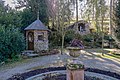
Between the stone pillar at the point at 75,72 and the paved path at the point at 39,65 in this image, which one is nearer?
the stone pillar at the point at 75,72

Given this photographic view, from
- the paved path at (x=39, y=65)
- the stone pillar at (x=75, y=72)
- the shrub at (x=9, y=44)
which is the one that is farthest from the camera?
the shrub at (x=9, y=44)

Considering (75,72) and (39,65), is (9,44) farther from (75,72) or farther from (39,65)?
(75,72)

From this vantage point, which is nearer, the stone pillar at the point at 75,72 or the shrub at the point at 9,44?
the stone pillar at the point at 75,72

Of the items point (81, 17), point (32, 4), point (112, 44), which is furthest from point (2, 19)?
point (81, 17)

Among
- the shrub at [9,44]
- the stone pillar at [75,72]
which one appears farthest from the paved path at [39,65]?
the stone pillar at [75,72]

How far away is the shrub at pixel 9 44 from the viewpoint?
11.4m

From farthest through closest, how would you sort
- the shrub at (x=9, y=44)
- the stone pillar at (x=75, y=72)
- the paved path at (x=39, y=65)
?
the shrub at (x=9, y=44)
the paved path at (x=39, y=65)
the stone pillar at (x=75, y=72)

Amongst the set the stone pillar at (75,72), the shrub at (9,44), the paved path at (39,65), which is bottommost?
the paved path at (39,65)

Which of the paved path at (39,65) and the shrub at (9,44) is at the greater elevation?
the shrub at (9,44)

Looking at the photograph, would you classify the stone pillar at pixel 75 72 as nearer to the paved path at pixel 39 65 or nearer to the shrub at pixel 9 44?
the paved path at pixel 39 65

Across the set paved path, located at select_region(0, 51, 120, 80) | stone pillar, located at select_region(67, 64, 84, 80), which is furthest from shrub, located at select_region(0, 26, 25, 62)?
stone pillar, located at select_region(67, 64, 84, 80)

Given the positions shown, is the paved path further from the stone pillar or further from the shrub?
the stone pillar

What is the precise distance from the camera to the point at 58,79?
7102mm

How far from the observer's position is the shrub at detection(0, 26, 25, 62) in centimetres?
1143
